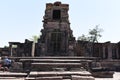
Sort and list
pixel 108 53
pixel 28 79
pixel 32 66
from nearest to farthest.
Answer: pixel 28 79 → pixel 32 66 → pixel 108 53

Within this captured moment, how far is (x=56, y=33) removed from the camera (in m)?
20.9

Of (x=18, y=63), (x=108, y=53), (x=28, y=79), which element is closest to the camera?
(x=28, y=79)

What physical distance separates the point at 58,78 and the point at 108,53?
54.5 feet

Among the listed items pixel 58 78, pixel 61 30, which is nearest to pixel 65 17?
pixel 61 30

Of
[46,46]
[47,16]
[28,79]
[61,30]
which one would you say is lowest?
[28,79]

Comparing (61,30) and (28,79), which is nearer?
(28,79)

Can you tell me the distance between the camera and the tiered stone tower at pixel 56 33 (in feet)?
67.4

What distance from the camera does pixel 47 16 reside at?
21297 millimetres

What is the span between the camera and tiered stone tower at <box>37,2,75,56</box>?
2053cm

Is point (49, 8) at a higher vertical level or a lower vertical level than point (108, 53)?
higher

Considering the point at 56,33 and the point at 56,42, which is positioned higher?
the point at 56,33

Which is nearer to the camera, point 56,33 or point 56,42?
point 56,42

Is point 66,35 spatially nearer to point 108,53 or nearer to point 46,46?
point 46,46

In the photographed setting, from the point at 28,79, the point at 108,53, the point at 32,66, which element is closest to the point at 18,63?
the point at 32,66
